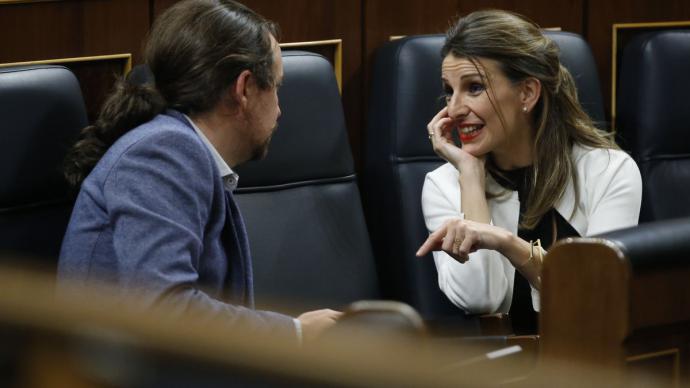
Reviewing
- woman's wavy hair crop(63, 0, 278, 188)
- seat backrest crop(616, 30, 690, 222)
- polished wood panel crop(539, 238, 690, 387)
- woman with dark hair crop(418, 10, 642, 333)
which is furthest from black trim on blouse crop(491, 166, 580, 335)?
polished wood panel crop(539, 238, 690, 387)

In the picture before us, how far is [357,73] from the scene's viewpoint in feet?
7.04

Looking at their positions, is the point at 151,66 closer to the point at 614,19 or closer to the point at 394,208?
the point at 394,208

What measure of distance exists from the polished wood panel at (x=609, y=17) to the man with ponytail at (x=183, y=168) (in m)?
1.04

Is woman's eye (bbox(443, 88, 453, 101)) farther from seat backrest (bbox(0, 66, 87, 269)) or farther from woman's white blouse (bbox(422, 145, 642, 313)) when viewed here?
seat backrest (bbox(0, 66, 87, 269))

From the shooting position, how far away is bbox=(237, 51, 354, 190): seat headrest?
183 cm

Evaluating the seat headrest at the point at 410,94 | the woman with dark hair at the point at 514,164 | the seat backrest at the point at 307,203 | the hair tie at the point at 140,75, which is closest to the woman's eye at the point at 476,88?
the woman with dark hair at the point at 514,164

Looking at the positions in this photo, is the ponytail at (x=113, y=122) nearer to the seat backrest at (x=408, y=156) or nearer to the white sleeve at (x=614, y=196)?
the seat backrest at (x=408, y=156)

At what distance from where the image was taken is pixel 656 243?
100 centimetres

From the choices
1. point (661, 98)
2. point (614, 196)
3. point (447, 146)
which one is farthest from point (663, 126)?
point (447, 146)

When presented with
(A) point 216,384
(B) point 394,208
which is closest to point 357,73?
(B) point 394,208

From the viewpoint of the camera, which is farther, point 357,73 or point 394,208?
point 357,73

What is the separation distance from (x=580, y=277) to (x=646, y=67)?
137 centimetres

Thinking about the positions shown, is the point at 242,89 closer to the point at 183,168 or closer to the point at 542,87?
the point at 183,168

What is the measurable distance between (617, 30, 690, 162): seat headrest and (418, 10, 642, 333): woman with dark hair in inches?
13.7
